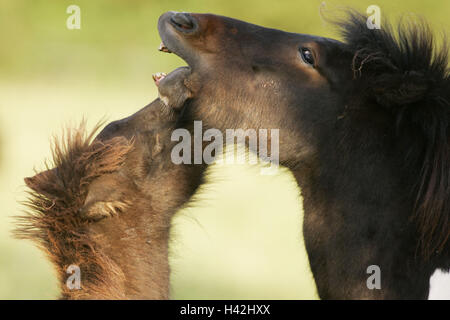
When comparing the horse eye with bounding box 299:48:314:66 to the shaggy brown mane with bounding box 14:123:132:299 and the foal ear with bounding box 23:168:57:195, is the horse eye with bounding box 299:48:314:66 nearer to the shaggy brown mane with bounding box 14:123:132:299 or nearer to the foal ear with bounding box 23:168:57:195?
the shaggy brown mane with bounding box 14:123:132:299

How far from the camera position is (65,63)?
14.0 metres

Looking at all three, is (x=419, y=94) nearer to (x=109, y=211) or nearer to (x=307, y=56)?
(x=307, y=56)

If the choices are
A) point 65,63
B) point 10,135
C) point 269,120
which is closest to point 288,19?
point 65,63

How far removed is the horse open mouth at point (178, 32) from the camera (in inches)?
113

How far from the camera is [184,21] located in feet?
9.49

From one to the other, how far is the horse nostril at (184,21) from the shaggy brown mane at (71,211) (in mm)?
544

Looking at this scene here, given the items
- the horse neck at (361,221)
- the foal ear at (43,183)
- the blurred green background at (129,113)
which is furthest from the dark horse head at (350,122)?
the foal ear at (43,183)

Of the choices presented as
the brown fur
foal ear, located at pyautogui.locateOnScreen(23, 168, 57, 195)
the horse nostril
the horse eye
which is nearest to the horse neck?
the horse eye

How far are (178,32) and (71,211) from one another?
33.8 inches
